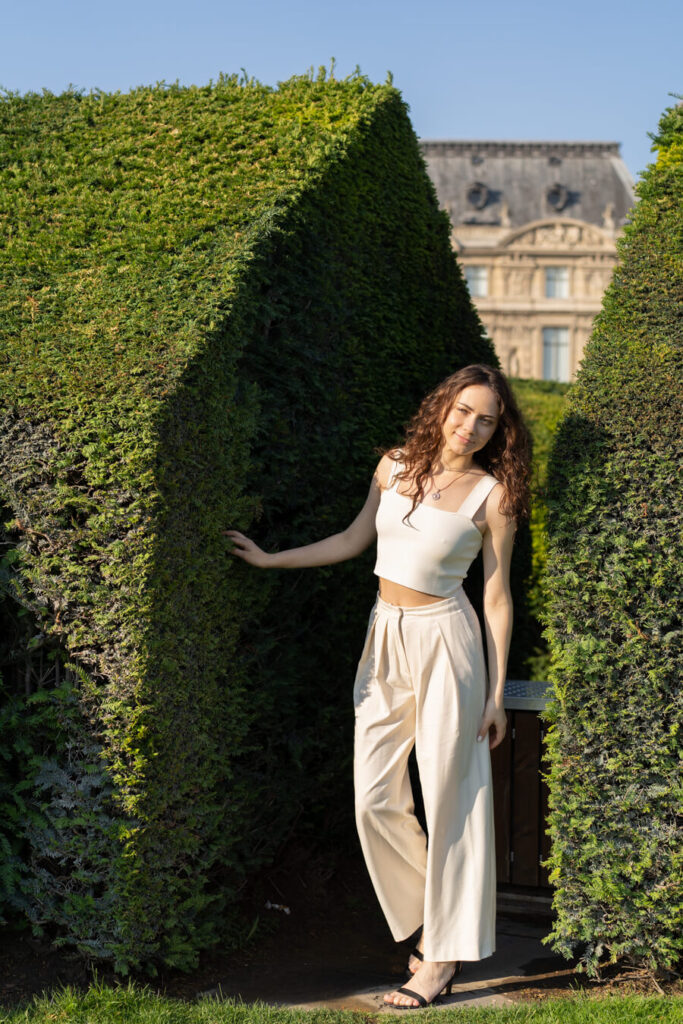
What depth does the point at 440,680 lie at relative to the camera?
378 centimetres

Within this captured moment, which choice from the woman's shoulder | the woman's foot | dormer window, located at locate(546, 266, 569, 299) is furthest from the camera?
dormer window, located at locate(546, 266, 569, 299)

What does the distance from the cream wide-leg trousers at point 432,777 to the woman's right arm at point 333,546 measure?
0.91 ft

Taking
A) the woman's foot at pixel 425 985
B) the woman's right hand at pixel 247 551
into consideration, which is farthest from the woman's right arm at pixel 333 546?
the woman's foot at pixel 425 985

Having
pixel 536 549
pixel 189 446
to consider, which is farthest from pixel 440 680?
pixel 536 549

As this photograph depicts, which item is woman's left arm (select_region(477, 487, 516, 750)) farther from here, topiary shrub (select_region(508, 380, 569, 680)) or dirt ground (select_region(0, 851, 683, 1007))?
dirt ground (select_region(0, 851, 683, 1007))

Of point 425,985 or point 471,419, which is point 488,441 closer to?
point 471,419

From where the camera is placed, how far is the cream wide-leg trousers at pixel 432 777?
3781 mm

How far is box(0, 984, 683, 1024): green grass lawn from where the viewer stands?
3479 mm

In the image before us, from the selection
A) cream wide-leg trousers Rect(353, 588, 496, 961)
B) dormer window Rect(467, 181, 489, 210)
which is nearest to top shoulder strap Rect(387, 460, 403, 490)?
cream wide-leg trousers Rect(353, 588, 496, 961)

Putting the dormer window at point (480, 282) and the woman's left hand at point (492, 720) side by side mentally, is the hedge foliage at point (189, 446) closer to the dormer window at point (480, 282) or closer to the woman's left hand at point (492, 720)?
the woman's left hand at point (492, 720)

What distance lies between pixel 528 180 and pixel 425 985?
46.3 m

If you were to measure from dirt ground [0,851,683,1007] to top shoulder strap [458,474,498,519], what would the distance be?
1919 millimetres

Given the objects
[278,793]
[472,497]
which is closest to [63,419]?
[472,497]

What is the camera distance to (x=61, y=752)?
149 inches
